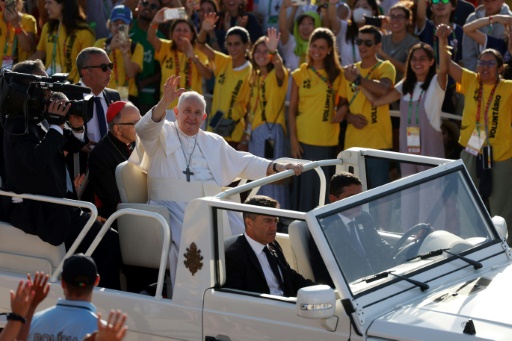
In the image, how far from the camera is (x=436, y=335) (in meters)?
5.71

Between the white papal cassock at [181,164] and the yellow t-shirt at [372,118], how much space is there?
3.16 m

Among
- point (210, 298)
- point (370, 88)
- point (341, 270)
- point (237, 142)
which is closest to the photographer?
point (341, 270)

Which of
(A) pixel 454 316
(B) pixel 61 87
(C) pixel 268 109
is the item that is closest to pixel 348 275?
(A) pixel 454 316

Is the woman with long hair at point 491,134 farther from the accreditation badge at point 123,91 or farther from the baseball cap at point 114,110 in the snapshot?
the accreditation badge at point 123,91

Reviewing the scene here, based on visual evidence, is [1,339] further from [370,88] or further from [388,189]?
[370,88]

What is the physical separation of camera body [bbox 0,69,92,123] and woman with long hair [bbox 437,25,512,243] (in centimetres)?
424

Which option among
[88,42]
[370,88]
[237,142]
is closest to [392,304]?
[370,88]

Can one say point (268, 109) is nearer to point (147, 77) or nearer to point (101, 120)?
point (147, 77)

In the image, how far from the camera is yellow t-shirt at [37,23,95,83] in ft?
41.9

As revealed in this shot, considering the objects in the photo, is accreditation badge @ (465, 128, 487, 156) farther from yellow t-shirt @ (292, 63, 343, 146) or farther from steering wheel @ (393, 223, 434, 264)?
steering wheel @ (393, 223, 434, 264)

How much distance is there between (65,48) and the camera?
1282 cm

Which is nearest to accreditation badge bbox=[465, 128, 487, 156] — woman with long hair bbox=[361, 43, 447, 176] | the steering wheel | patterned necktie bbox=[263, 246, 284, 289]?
woman with long hair bbox=[361, 43, 447, 176]

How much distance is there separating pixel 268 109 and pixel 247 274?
A: 17.3 ft

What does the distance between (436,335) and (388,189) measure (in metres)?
1.17
